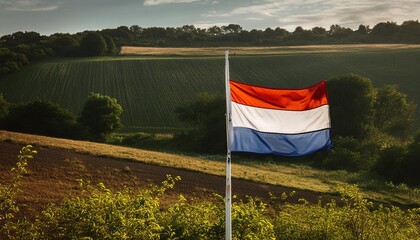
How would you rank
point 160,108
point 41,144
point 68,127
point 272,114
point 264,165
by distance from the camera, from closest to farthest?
point 272,114
point 41,144
point 264,165
point 68,127
point 160,108

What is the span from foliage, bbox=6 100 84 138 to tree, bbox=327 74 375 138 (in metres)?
36.6

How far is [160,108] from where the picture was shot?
268 feet

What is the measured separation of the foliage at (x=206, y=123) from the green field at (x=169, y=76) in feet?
16.3

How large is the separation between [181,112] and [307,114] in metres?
59.6

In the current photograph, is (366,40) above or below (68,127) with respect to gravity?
above

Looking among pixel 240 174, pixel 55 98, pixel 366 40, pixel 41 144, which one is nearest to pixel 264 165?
pixel 240 174

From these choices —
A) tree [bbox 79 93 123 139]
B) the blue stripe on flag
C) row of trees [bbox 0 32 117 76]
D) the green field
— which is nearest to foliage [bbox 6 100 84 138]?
tree [bbox 79 93 123 139]

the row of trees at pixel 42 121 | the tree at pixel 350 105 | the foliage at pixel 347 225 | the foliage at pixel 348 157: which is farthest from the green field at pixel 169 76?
the foliage at pixel 347 225

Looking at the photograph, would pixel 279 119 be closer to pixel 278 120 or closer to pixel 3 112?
pixel 278 120

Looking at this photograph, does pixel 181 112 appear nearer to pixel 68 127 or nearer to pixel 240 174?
pixel 68 127

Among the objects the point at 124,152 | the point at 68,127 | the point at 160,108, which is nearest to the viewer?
the point at 124,152

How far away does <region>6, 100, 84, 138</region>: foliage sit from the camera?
2352 inches

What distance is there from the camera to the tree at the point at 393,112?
2864 inches

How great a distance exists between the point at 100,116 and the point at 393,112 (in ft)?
154
